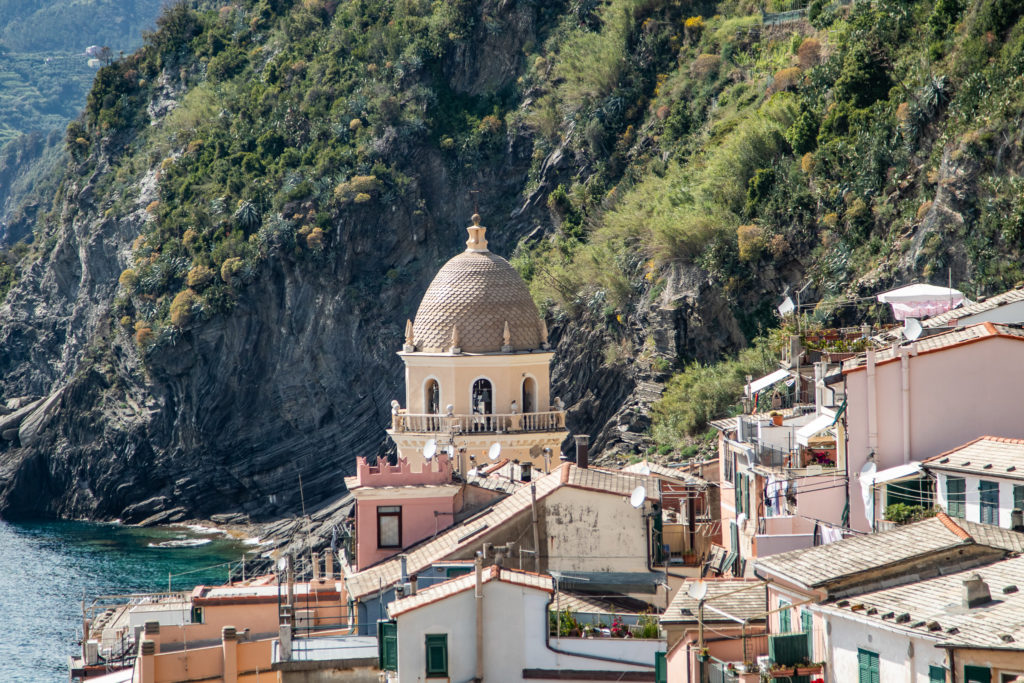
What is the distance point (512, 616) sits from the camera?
114 feet

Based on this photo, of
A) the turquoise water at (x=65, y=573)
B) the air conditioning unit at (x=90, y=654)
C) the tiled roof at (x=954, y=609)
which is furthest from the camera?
the turquoise water at (x=65, y=573)

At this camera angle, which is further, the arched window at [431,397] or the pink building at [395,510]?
the arched window at [431,397]

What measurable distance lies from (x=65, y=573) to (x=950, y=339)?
7517 centimetres

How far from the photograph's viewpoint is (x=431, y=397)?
62.5 m

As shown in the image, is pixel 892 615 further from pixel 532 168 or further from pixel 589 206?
pixel 532 168

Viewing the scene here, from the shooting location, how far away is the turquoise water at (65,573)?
269ft

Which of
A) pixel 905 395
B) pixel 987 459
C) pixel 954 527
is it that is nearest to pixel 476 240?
pixel 905 395

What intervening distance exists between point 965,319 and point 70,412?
356 ft

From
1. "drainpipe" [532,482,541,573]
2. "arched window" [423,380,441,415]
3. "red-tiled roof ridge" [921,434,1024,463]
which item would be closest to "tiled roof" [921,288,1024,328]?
"red-tiled roof ridge" [921,434,1024,463]

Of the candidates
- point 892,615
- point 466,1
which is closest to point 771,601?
point 892,615

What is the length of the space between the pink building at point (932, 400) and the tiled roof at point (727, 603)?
21.7 ft

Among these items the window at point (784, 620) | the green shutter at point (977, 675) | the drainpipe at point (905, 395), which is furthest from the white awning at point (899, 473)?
the green shutter at point (977, 675)

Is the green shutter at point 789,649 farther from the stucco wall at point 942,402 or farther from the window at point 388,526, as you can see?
the window at point 388,526

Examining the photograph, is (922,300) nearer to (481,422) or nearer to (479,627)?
(481,422)
